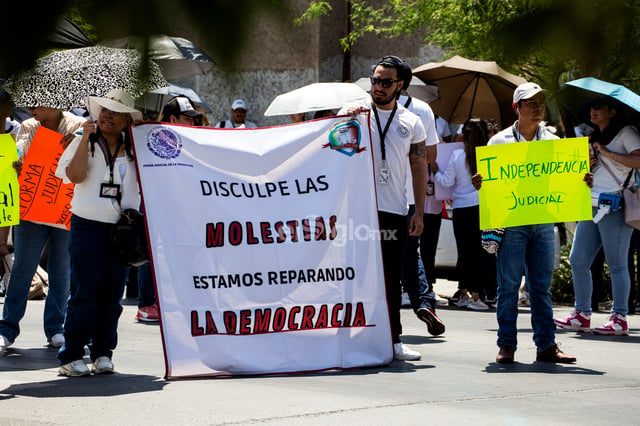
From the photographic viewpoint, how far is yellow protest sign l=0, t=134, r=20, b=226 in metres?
7.73

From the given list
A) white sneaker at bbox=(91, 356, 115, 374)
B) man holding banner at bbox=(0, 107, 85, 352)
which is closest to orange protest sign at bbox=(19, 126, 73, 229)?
man holding banner at bbox=(0, 107, 85, 352)

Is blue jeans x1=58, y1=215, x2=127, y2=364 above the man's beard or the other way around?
the other way around

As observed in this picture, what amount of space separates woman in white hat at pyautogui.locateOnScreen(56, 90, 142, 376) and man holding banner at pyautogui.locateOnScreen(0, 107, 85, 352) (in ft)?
3.79

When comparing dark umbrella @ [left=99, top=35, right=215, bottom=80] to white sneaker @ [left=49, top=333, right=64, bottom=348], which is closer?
dark umbrella @ [left=99, top=35, right=215, bottom=80]

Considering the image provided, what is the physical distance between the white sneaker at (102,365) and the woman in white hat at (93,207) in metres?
0.07

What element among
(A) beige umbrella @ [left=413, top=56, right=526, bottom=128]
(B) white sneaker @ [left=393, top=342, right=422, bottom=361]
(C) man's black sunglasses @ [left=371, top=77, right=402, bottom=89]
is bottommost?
(B) white sneaker @ [left=393, top=342, right=422, bottom=361]

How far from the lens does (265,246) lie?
22.9 feet

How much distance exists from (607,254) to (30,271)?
460cm

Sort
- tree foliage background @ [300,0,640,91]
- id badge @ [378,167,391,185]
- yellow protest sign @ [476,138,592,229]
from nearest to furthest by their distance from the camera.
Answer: tree foliage background @ [300,0,640,91]
id badge @ [378,167,391,185]
yellow protest sign @ [476,138,592,229]

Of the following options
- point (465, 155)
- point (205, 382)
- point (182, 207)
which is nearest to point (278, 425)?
point (205, 382)

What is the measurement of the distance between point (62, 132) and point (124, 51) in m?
5.81

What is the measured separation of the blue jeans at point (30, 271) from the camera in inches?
315

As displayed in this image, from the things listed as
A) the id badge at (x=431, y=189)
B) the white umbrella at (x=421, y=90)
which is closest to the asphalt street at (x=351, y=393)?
the id badge at (x=431, y=189)

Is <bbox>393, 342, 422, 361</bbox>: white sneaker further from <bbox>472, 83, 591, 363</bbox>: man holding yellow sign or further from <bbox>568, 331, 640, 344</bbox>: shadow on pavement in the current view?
<bbox>568, 331, 640, 344</bbox>: shadow on pavement
